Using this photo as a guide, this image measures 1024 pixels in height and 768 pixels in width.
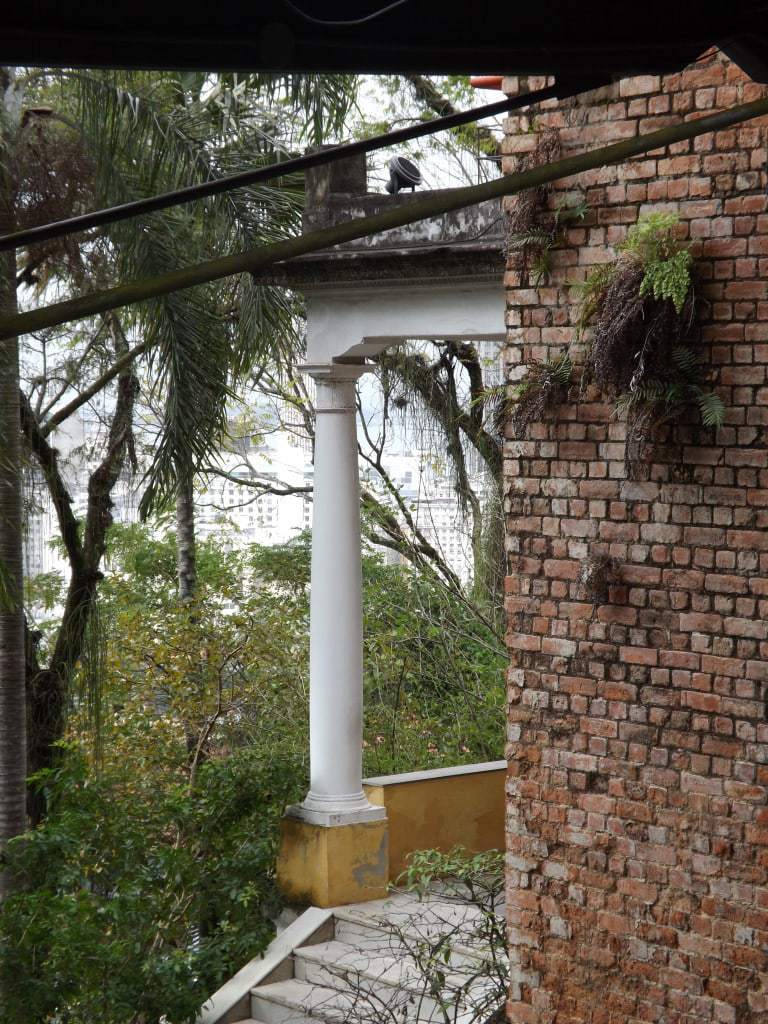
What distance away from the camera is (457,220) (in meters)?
6.36

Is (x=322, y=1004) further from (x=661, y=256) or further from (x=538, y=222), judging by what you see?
(x=661, y=256)

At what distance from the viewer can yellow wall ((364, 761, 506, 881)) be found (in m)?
7.46

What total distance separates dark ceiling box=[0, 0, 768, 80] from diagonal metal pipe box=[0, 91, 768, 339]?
1.19 feet

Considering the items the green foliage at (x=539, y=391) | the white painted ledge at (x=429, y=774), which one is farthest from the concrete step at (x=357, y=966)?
the green foliage at (x=539, y=391)

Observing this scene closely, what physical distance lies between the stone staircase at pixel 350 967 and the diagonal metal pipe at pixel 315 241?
4.54 m

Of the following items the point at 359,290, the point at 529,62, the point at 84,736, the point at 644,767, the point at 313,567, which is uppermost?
the point at 359,290

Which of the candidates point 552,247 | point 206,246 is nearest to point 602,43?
point 552,247

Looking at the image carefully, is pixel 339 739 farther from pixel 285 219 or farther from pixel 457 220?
pixel 285 219

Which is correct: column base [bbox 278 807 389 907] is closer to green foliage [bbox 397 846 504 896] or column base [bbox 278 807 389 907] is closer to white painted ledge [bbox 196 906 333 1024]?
Answer: white painted ledge [bbox 196 906 333 1024]

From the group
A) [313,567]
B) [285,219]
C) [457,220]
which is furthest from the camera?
[285,219]

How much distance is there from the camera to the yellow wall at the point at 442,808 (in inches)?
294

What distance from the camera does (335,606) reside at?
739cm

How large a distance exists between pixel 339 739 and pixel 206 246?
532 centimetres

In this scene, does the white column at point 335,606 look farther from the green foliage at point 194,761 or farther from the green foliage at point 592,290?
the green foliage at point 592,290
